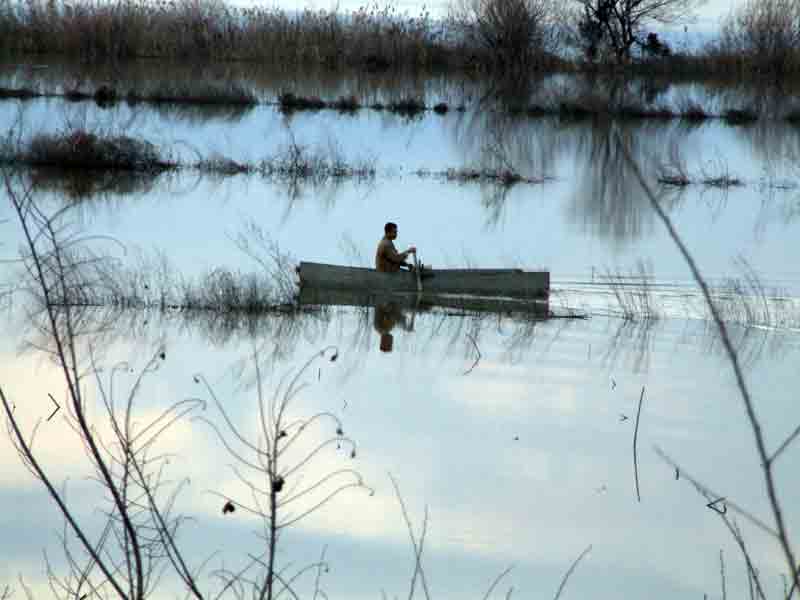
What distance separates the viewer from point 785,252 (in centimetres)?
1962

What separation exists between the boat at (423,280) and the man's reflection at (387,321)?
170mm

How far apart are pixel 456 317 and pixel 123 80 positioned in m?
23.5

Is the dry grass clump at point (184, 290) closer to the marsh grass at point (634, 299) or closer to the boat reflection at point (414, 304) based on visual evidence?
the boat reflection at point (414, 304)

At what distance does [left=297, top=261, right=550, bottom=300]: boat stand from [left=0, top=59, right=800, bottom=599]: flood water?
11.8 inches

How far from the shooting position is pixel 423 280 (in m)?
14.4

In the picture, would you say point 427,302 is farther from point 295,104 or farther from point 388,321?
point 295,104

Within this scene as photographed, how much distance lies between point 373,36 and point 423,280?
29593 millimetres

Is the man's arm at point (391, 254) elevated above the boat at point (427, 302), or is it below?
above

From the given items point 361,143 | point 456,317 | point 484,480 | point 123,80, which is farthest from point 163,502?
point 123,80

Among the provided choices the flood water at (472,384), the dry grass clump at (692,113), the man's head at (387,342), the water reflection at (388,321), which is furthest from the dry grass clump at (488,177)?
the man's head at (387,342)

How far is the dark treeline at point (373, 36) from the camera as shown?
40719 mm

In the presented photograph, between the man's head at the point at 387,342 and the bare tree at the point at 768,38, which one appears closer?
the man's head at the point at 387,342

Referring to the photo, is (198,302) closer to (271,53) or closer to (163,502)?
(163,502)

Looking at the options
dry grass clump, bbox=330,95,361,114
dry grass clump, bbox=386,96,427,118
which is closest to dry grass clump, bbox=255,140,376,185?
dry grass clump, bbox=330,95,361,114
